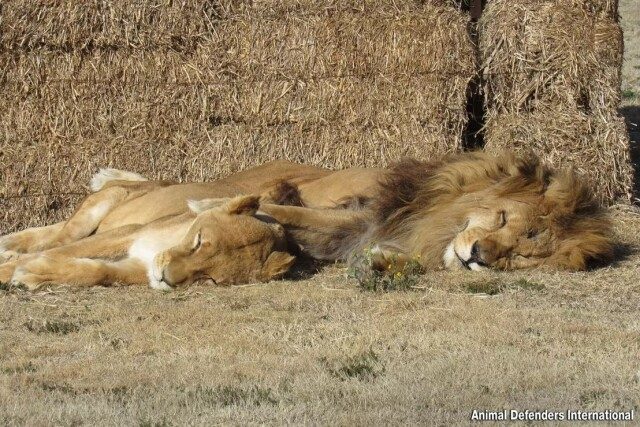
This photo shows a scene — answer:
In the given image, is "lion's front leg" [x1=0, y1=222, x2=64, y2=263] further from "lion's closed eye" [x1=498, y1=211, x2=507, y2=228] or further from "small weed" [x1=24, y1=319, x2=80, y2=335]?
"lion's closed eye" [x1=498, y1=211, x2=507, y2=228]

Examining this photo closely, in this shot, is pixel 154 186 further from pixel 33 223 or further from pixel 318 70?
pixel 318 70

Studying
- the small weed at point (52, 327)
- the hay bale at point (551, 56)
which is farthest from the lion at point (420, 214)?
the hay bale at point (551, 56)

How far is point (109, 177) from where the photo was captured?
8375 mm

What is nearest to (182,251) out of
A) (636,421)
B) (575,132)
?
(636,421)

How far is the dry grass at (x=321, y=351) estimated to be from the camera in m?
4.14

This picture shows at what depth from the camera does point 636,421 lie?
396 centimetres

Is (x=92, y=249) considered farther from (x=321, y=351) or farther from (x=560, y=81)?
(x=560, y=81)

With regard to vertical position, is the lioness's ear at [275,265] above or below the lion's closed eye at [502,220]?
below

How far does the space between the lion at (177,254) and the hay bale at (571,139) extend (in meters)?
3.04

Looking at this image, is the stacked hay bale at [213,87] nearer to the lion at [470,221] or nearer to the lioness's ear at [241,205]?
the lion at [470,221]

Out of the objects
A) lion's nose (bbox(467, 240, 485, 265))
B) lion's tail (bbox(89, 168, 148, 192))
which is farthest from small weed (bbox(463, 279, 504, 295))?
lion's tail (bbox(89, 168, 148, 192))

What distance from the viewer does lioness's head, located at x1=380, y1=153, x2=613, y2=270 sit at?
271 inches

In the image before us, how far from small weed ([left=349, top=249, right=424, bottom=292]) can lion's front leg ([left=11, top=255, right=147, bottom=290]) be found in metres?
1.31

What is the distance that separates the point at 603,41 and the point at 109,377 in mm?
5970
